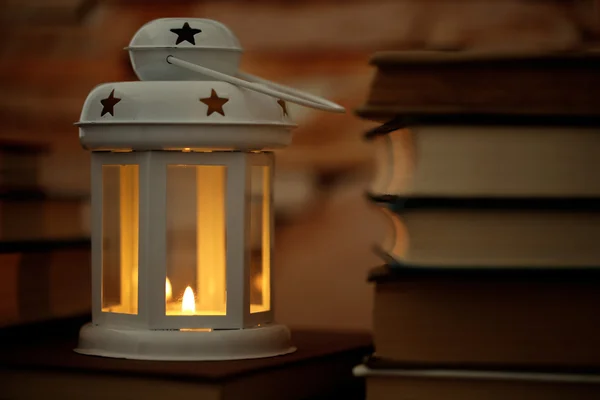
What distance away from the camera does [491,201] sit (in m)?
0.60

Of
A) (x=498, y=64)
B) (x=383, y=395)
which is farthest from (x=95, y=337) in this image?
(x=498, y=64)

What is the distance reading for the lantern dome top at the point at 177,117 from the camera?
2.38 feet

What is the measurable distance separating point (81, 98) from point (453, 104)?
0.52 metres

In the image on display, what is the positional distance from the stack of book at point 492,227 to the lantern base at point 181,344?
0.43 ft

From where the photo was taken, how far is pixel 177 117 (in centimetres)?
72

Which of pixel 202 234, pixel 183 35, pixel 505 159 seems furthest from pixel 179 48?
pixel 505 159

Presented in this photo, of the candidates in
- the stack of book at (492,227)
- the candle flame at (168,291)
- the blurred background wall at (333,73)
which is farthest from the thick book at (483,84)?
the blurred background wall at (333,73)

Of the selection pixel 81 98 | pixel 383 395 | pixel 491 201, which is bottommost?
pixel 383 395

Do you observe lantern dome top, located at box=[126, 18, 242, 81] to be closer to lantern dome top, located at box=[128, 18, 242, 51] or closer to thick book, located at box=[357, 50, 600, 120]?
lantern dome top, located at box=[128, 18, 242, 51]

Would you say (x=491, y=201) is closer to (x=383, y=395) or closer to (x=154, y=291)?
(x=383, y=395)

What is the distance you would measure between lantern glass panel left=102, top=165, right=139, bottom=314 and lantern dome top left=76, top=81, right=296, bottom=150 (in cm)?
5

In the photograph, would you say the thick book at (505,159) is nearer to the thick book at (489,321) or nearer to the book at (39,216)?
the thick book at (489,321)

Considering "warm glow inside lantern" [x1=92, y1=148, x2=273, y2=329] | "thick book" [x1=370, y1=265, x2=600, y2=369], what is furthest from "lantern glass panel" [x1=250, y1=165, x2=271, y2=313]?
"thick book" [x1=370, y1=265, x2=600, y2=369]

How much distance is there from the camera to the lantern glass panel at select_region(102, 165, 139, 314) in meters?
0.79
